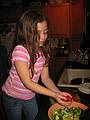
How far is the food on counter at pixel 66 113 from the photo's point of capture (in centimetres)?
109

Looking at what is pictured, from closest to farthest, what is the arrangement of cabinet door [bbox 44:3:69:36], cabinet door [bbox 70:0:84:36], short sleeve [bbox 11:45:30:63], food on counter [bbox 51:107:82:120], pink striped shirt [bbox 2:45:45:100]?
food on counter [bbox 51:107:82:120], short sleeve [bbox 11:45:30:63], pink striped shirt [bbox 2:45:45:100], cabinet door [bbox 70:0:84:36], cabinet door [bbox 44:3:69:36]

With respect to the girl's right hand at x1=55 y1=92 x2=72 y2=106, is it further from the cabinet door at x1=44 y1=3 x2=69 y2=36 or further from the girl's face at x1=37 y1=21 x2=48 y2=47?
the cabinet door at x1=44 y1=3 x2=69 y2=36

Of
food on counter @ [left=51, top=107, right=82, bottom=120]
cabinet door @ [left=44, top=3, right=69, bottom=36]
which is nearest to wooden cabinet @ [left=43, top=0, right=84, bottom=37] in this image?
cabinet door @ [left=44, top=3, right=69, bottom=36]

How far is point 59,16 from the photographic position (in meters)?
3.76

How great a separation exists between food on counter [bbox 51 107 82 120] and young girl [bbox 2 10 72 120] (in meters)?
0.04

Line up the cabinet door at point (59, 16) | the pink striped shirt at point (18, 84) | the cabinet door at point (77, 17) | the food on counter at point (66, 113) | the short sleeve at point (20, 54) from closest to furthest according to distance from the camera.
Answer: the food on counter at point (66, 113)
the short sleeve at point (20, 54)
the pink striped shirt at point (18, 84)
the cabinet door at point (77, 17)
the cabinet door at point (59, 16)

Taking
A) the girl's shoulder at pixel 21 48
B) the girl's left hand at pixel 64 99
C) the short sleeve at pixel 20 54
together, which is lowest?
the girl's left hand at pixel 64 99

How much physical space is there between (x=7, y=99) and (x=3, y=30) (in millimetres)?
2616

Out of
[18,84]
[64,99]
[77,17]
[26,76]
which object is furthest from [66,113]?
[77,17]

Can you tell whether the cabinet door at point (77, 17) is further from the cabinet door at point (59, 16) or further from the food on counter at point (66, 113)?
the food on counter at point (66, 113)

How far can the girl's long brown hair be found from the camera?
118cm

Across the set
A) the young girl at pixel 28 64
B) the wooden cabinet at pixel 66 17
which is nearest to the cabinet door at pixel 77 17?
the wooden cabinet at pixel 66 17

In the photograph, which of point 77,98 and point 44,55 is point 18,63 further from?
point 77,98

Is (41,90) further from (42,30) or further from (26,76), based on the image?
(42,30)
